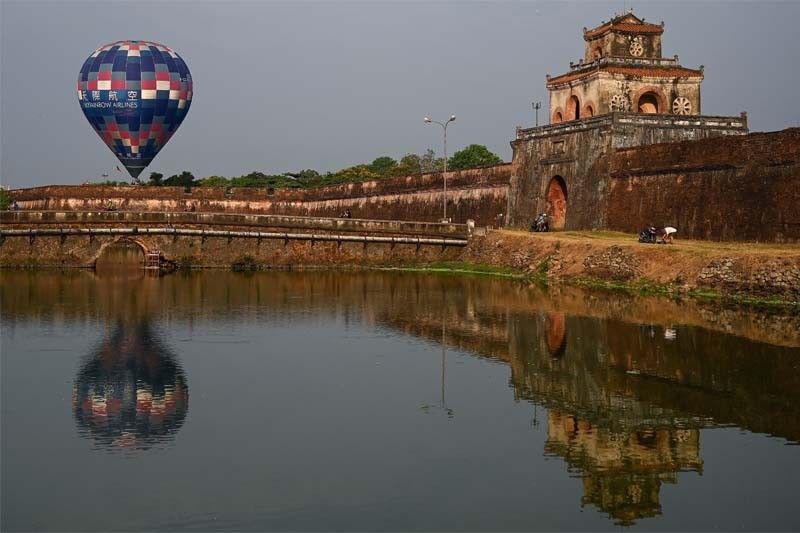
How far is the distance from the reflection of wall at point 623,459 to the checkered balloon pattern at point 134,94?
173 feet

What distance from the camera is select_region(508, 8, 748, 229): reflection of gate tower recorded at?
4638 centimetres

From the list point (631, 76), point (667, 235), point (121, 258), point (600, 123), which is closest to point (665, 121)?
point (600, 123)

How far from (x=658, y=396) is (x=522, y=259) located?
26.0m

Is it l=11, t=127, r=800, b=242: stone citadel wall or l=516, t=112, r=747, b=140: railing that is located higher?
l=516, t=112, r=747, b=140: railing

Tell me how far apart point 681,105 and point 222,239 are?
26.3 m

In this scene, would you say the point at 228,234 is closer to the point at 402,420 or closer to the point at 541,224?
the point at 541,224

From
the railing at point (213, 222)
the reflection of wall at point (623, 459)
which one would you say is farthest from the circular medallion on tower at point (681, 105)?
the reflection of wall at point (623, 459)

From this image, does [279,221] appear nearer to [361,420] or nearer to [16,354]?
[16,354]

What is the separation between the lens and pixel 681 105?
57312 mm

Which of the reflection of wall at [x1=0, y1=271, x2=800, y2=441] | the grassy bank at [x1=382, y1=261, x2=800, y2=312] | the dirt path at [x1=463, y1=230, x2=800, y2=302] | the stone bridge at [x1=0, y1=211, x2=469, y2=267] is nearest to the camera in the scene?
the reflection of wall at [x1=0, y1=271, x2=800, y2=441]

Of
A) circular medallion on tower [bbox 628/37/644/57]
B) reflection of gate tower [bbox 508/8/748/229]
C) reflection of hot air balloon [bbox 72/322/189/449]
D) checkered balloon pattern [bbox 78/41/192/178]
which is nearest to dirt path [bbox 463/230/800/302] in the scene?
reflection of gate tower [bbox 508/8/748/229]

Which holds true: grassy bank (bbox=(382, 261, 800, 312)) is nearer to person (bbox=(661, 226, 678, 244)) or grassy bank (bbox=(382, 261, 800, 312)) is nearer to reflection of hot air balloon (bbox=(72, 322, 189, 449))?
person (bbox=(661, 226, 678, 244))

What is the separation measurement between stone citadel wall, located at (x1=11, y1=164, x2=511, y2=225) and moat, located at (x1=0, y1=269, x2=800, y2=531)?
30965 mm

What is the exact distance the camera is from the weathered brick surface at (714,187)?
3581 cm
